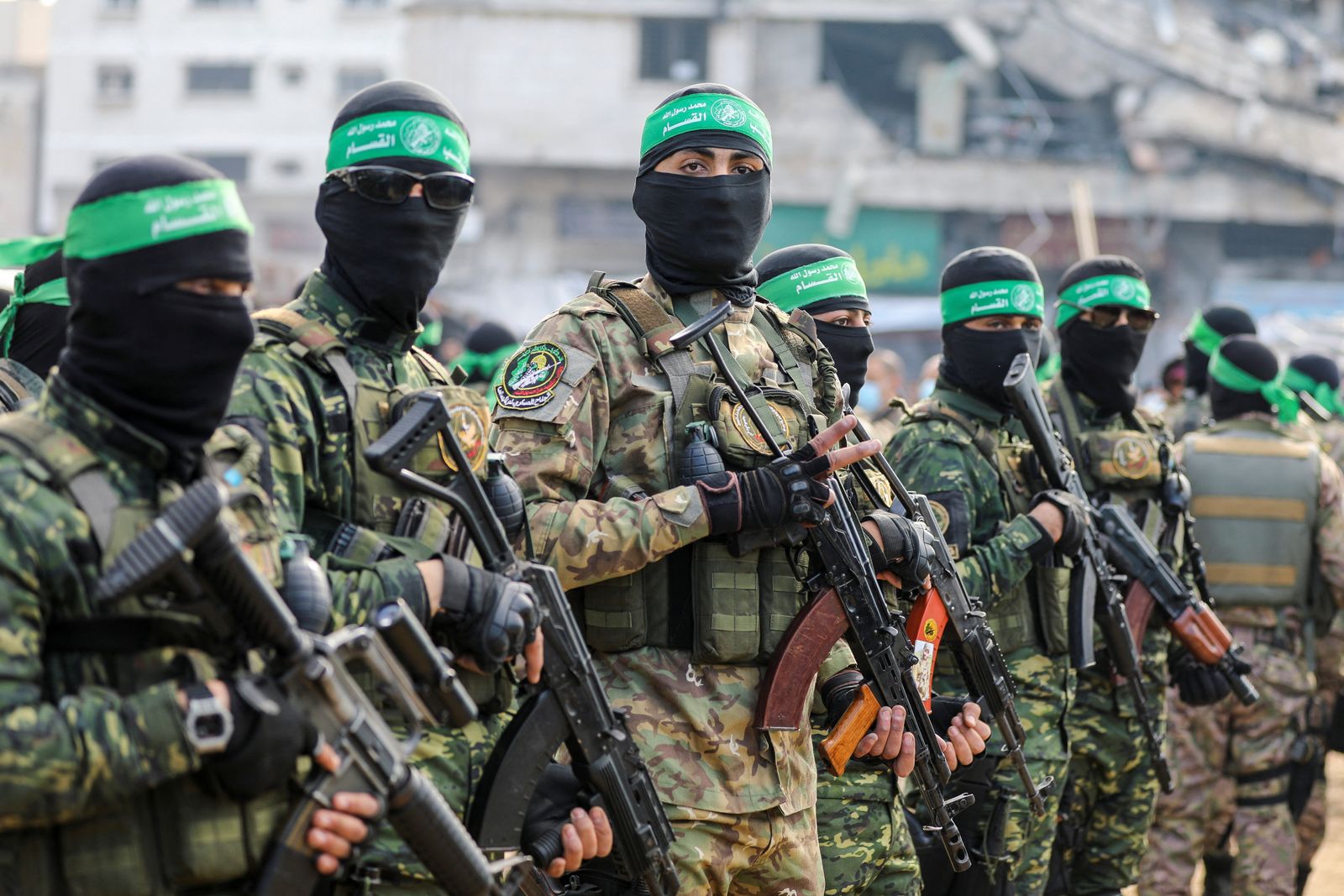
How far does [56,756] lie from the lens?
88.0 inches

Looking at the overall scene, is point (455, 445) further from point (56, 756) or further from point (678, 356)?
point (56, 756)

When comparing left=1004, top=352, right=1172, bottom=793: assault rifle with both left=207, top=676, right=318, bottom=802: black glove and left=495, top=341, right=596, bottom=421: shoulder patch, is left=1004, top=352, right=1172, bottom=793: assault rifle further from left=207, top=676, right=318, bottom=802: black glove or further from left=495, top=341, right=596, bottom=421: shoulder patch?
left=207, top=676, right=318, bottom=802: black glove

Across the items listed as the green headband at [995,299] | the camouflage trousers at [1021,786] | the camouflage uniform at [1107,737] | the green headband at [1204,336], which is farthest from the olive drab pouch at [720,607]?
the green headband at [1204,336]

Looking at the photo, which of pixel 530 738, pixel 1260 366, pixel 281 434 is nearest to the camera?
pixel 281 434

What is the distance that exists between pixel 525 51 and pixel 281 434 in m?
33.1

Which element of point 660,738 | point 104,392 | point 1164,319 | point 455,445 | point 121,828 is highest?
point 104,392

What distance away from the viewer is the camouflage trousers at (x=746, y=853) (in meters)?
3.56

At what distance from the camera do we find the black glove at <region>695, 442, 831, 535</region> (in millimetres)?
3531

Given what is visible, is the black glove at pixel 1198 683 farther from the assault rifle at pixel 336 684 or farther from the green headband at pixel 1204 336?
the assault rifle at pixel 336 684

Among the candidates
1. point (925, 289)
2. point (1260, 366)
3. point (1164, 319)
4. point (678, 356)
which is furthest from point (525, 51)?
point (678, 356)

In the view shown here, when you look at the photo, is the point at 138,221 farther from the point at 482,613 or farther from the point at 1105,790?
the point at 1105,790

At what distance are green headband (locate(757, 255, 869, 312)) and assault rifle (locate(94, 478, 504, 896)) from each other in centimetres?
253

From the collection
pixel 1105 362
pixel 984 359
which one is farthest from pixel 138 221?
pixel 1105 362

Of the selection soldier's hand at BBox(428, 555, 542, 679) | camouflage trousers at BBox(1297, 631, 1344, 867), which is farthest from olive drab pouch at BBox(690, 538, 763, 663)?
camouflage trousers at BBox(1297, 631, 1344, 867)
